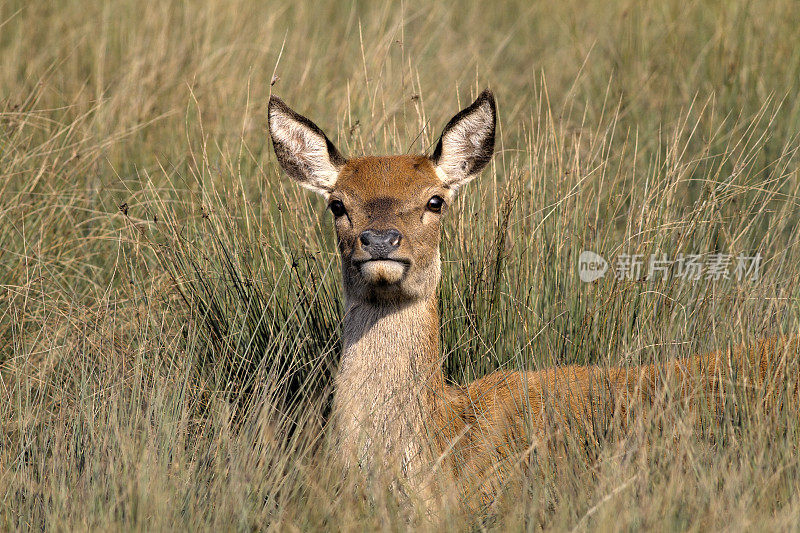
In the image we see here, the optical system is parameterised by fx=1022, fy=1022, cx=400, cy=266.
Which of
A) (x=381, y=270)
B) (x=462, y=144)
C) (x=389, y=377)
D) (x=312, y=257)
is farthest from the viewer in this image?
(x=312, y=257)

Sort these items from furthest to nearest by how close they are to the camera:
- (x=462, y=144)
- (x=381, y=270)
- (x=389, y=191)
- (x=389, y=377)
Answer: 1. (x=462, y=144)
2. (x=389, y=191)
3. (x=389, y=377)
4. (x=381, y=270)

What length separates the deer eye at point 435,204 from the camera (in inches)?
165

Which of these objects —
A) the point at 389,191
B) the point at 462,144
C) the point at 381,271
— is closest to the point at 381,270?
the point at 381,271

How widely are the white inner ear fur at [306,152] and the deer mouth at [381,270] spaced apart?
0.70m

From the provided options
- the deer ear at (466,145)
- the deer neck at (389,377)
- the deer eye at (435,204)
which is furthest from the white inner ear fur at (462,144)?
the deer neck at (389,377)

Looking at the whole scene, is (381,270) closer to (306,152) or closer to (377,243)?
(377,243)

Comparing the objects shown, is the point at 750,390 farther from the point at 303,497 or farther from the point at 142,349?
the point at 142,349

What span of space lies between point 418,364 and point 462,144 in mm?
1002

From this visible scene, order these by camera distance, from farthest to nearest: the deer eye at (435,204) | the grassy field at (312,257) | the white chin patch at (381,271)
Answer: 1. the deer eye at (435,204)
2. the white chin patch at (381,271)
3. the grassy field at (312,257)

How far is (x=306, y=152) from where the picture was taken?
4.50 m

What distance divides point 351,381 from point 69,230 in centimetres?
250

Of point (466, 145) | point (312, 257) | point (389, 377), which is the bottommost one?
point (389, 377)

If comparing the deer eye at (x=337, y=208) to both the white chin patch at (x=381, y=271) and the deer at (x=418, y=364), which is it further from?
the white chin patch at (x=381, y=271)

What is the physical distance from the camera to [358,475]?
3.64 meters
